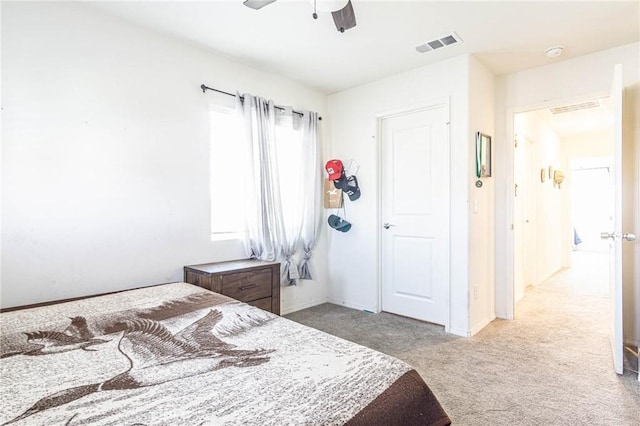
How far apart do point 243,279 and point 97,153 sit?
1.36m

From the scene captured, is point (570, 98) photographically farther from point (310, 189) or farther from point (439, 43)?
point (310, 189)

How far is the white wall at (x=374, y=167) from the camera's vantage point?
3043 millimetres

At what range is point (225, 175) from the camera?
123 inches

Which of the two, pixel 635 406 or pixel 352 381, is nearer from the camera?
pixel 352 381

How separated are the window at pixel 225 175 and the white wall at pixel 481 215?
208 cm

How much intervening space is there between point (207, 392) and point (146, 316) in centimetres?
87

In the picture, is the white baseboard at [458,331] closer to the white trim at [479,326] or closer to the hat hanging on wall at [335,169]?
the white trim at [479,326]

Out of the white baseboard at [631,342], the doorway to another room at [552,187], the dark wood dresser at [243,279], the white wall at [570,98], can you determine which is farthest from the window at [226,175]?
the white baseboard at [631,342]

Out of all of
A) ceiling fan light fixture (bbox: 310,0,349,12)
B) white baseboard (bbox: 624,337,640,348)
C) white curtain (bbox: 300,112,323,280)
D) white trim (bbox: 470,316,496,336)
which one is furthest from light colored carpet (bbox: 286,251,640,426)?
ceiling fan light fixture (bbox: 310,0,349,12)

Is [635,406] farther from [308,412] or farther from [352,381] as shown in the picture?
[308,412]

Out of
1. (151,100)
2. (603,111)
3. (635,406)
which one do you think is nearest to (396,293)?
(635,406)

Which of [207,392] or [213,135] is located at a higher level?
[213,135]

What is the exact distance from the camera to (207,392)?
914 mm

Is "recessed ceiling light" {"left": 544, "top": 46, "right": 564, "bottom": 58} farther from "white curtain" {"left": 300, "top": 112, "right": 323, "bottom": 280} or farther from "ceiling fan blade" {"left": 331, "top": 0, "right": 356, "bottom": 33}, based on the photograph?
"white curtain" {"left": 300, "top": 112, "right": 323, "bottom": 280}
